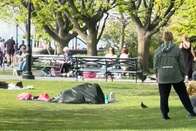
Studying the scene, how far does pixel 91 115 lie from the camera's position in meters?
16.3

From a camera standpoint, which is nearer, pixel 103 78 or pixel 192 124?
pixel 192 124

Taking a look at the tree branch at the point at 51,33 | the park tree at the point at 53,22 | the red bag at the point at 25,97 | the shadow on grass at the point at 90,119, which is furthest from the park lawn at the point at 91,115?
the tree branch at the point at 51,33

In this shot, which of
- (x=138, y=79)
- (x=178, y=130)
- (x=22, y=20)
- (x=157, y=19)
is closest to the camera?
(x=178, y=130)

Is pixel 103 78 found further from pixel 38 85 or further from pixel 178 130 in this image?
pixel 178 130

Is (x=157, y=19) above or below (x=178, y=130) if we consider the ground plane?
above

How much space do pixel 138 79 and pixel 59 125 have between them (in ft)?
57.6

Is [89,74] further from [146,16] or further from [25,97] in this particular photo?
[25,97]

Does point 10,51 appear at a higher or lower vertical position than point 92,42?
lower

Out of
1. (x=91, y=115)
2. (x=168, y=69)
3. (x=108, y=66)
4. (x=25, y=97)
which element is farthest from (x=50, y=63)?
(x=168, y=69)

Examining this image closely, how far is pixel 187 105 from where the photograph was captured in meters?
14.8

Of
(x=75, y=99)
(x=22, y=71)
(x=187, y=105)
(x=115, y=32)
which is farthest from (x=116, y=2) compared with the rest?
(x=115, y=32)

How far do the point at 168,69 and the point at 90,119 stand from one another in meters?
2.25

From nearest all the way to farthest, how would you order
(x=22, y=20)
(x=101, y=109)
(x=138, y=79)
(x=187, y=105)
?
1. (x=187, y=105)
2. (x=101, y=109)
3. (x=138, y=79)
4. (x=22, y=20)

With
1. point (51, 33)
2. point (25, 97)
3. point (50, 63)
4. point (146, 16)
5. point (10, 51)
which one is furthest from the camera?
point (51, 33)
